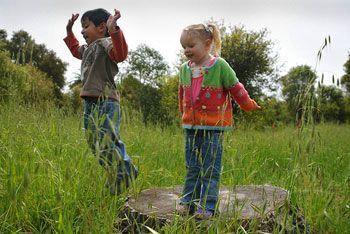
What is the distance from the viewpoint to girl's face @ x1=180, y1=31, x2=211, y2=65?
2.94 m

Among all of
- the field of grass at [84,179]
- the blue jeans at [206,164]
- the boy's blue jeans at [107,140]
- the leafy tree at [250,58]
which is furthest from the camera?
the leafy tree at [250,58]

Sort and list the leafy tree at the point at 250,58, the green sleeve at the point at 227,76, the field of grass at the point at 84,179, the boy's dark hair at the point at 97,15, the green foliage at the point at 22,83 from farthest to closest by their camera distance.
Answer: the leafy tree at the point at 250,58
the boy's dark hair at the point at 97,15
the green foliage at the point at 22,83
the green sleeve at the point at 227,76
the field of grass at the point at 84,179

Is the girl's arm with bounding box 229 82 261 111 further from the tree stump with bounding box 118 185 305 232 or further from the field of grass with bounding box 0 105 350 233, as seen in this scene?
the tree stump with bounding box 118 185 305 232

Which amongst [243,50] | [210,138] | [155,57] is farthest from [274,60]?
[155,57]

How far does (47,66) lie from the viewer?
4169cm

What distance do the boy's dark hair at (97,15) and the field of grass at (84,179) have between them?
2.55 feet

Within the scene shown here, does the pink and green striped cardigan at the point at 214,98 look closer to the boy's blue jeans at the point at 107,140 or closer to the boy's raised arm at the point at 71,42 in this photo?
the boy's blue jeans at the point at 107,140

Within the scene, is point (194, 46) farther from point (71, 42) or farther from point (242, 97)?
point (71, 42)

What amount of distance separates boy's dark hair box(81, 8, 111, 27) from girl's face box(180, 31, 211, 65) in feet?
2.48

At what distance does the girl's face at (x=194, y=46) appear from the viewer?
2.94 m

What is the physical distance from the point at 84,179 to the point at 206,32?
1.24 metres

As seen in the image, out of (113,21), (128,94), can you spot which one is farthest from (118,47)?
(128,94)

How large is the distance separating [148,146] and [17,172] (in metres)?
2.26

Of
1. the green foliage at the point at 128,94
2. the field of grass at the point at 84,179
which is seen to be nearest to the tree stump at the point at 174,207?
the field of grass at the point at 84,179
